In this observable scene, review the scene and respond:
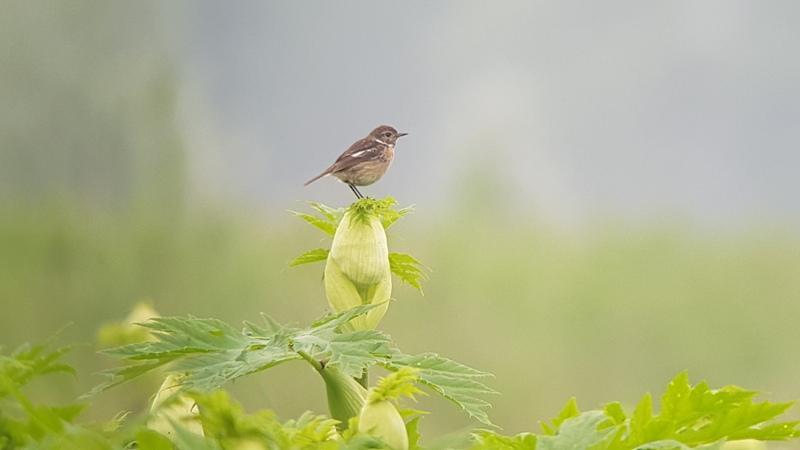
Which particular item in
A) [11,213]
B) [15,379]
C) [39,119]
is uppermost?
[39,119]

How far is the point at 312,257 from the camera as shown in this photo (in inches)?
13.6

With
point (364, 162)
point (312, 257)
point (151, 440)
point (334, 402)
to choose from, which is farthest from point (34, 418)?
point (364, 162)

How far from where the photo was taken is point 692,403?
0.22 m

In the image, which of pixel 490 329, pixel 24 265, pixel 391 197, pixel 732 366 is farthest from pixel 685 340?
pixel 391 197

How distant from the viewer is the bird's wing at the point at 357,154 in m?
1.02

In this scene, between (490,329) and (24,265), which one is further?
(490,329)

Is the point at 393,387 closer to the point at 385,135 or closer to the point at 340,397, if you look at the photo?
the point at 340,397

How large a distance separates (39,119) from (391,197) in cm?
205

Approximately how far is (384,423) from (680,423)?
8cm

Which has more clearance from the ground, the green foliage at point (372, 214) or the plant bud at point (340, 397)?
the green foliage at point (372, 214)

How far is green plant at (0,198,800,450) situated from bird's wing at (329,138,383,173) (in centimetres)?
71

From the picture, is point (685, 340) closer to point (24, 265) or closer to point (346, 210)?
point (24, 265)

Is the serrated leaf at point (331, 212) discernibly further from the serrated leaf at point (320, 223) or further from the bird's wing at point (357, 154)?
the bird's wing at point (357, 154)

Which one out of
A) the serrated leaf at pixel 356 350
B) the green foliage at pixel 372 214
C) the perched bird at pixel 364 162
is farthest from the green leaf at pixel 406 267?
the perched bird at pixel 364 162
